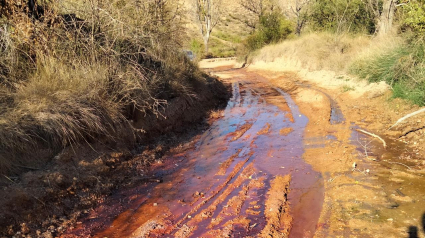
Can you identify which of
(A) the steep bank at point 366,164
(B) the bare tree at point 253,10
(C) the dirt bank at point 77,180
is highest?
(B) the bare tree at point 253,10

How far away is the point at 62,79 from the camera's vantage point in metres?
6.22

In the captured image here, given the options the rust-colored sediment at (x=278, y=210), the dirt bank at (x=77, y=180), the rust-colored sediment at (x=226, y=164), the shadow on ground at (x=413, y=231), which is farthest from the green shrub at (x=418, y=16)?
the shadow on ground at (x=413, y=231)

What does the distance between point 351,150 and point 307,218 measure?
3.01 metres

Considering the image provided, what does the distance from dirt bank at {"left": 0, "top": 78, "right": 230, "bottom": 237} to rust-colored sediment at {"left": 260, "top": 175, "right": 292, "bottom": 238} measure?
2031 mm

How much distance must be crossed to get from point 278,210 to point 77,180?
311 cm

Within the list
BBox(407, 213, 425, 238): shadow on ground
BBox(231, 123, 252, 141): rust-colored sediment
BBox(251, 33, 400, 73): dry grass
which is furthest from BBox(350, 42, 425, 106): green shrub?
BBox(407, 213, 425, 238): shadow on ground

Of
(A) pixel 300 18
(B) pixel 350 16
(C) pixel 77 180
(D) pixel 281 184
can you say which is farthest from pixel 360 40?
(C) pixel 77 180

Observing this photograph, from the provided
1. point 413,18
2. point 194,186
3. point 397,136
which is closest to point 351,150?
point 397,136

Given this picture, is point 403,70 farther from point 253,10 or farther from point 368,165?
point 253,10

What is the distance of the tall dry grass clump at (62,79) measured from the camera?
17.0 feet

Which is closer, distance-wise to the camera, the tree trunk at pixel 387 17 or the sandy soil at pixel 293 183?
the sandy soil at pixel 293 183

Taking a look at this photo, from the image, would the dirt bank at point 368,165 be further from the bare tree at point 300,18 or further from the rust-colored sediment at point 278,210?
the bare tree at point 300,18

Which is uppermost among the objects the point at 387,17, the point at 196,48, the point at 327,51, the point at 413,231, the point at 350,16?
the point at 350,16

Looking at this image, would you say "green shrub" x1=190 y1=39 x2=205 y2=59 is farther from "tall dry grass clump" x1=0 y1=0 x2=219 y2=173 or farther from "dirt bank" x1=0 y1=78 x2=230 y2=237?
"dirt bank" x1=0 y1=78 x2=230 y2=237
